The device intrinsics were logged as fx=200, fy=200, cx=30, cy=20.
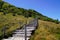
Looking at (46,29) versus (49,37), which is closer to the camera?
(49,37)

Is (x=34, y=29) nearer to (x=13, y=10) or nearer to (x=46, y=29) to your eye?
(x=46, y=29)

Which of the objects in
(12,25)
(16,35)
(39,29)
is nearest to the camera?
(16,35)

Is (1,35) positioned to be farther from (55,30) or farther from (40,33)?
(55,30)

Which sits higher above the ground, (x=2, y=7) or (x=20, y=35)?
(x=2, y=7)

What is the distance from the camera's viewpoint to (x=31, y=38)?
59.0ft

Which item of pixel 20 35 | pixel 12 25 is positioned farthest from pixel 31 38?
pixel 12 25

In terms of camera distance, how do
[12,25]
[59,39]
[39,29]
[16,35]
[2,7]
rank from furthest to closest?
[2,7] < [12,25] < [39,29] < [16,35] < [59,39]

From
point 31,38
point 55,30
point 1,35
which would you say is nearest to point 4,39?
point 1,35

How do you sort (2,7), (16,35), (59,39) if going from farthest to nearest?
(2,7) < (16,35) < (59,39)

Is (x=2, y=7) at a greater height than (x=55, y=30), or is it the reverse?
(x=2, y=7)

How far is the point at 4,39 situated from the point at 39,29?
403cm

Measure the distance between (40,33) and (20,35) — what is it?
6.51 ft

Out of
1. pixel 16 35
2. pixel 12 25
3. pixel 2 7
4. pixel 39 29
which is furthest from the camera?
pixel 2 7

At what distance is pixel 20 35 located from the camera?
18656mm
